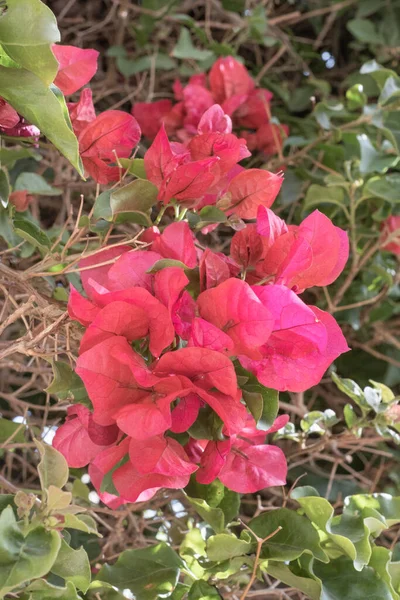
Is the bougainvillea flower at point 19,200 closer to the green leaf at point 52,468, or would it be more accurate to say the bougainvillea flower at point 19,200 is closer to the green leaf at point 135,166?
the green leaf at point 135,166

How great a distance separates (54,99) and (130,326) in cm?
15

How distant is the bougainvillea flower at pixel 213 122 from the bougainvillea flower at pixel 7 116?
0.14 m

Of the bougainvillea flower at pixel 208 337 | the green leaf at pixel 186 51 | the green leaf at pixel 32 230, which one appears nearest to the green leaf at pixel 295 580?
the bougainvillea flower at pixel 208 337

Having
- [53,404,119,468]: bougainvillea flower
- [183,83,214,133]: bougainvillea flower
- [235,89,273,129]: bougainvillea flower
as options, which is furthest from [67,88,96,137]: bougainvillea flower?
[235,89,273,129]: bougainvillea flower

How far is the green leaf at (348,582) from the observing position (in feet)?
1.93

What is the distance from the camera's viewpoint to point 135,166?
611mm

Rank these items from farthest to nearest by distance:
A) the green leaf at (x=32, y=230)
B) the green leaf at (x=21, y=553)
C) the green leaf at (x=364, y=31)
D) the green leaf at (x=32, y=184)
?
the green leaf at (x=364, y=31) < the green leaf at (x=32, y=184) < the green leaf at (x=32, y=230) < the green leaf at (x=21, y=553)

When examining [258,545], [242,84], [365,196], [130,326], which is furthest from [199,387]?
[242,84]

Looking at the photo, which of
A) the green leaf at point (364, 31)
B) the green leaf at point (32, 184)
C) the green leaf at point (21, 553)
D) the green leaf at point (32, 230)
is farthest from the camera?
the green leaf at point (364, 31)

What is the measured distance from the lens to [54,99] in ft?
1.57

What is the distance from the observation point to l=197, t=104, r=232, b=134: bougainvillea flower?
0.61 meters

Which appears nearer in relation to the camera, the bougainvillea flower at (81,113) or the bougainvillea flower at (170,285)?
the bougainvillea flower at (170,285)

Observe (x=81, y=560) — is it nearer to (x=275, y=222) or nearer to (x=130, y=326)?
(x=130, y=326)

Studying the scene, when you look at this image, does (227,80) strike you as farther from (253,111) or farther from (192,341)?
(192,341)
